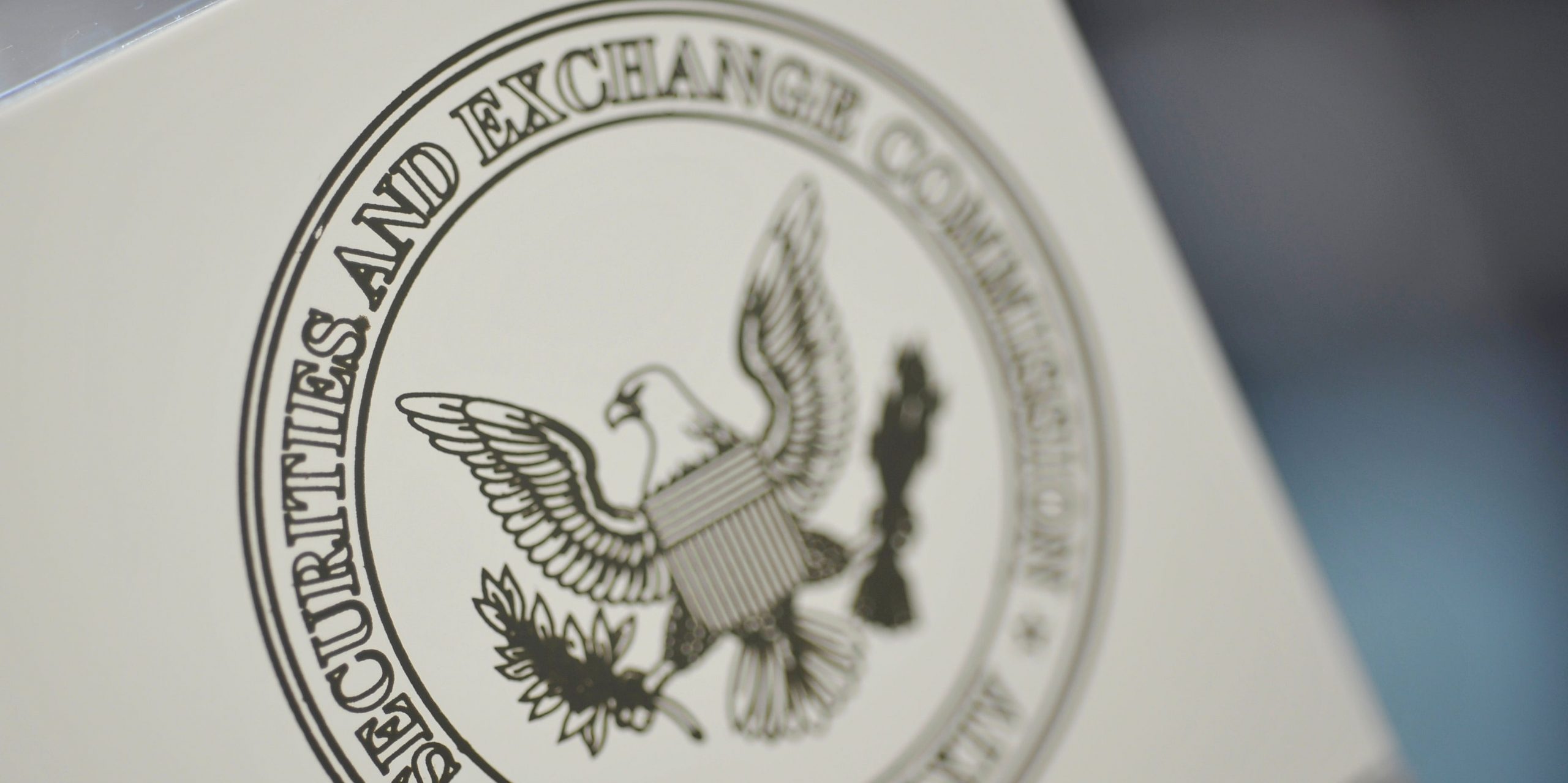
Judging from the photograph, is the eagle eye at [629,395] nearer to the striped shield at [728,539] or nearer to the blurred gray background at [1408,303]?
the striped shield at [728,539]

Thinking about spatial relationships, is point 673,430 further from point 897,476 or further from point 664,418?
point 897,476

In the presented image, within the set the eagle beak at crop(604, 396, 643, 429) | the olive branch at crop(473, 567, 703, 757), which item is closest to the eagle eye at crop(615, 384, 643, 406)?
the eagle beak at crop(604, 396, 643, 429)

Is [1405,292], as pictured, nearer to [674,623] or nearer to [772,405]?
[772,405]

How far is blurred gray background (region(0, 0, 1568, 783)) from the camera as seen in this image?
947mm

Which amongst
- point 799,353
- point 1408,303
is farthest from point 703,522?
point 1408,303

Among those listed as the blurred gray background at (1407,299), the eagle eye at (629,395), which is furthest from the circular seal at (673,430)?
the blurred gray background at (1407,299)

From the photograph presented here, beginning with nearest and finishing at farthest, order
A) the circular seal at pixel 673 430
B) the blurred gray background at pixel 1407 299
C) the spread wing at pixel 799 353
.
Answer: the circular seal at pixel 673 430 → the spread wing at pixel 799 353 → the blurred gray background at pixel 1407 299

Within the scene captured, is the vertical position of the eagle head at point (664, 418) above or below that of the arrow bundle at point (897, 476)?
above

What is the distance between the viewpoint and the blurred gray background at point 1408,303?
948 millimetres

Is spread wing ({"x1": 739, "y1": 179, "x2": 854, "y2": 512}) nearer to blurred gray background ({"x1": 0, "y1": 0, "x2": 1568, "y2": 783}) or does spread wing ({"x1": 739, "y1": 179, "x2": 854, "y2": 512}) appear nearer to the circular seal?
the circular seal

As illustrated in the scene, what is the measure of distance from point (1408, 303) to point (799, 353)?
744 mm

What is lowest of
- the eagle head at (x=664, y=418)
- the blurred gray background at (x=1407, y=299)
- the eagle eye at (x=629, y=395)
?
the blurred gray background at (x=1407, y=299)

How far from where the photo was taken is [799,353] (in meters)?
0.64

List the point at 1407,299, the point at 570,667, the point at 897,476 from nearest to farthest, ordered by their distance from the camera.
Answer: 1. the point at 570,667
2. the point at 897,476
3. the point at 1407,299
